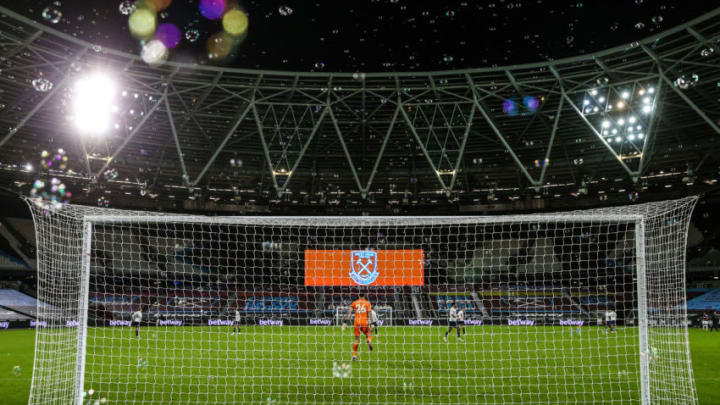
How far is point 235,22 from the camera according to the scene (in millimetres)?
17984

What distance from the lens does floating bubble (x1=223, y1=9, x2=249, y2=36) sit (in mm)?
17094

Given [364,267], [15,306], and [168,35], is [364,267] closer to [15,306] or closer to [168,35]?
[168,35]

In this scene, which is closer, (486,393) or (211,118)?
(486,393)

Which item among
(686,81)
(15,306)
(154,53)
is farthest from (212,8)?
(15,306)

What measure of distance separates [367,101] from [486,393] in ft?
61.2

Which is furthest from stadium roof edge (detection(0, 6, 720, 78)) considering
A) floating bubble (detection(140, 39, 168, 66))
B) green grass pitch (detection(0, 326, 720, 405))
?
green grass pitch (detection(0, 326, 720, 405))

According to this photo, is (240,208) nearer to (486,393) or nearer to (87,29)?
(87,29)

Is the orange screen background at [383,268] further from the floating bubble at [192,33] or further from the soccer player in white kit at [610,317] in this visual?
the floating bubble at [192,33]

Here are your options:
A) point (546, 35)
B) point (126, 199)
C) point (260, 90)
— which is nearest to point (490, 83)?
point (546, 35)

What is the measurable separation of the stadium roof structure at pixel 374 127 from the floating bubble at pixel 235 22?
12.2ft

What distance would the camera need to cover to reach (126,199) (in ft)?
117

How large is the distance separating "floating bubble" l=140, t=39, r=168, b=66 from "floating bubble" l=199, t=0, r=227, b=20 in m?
4.53

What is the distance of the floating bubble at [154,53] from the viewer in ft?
66.9

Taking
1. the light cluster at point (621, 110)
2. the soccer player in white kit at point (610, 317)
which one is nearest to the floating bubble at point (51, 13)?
the soccer player in white kit at point (610, 317)
